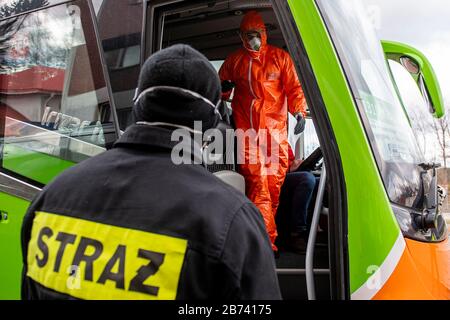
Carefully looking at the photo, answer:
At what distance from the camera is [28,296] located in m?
1.21

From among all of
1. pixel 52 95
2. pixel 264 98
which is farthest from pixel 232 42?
pixel 52 95

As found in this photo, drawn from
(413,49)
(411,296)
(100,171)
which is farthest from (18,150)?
(413,49)

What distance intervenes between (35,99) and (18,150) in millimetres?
278

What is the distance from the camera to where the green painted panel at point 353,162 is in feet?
5.65

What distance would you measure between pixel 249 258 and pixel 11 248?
1.62m

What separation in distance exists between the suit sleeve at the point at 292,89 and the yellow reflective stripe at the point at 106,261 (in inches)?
83.2

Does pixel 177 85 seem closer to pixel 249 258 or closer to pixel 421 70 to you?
pixel 249 258

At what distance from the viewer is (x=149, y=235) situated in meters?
0.98

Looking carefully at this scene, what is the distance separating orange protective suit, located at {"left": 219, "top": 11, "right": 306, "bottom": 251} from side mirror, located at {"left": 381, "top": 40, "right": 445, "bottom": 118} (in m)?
0.64

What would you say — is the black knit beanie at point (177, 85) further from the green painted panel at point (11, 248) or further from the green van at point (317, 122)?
the green painted panel at point (11, 248)

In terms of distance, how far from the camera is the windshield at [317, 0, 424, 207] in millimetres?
1871

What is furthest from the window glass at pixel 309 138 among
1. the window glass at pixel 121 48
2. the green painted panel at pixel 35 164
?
the green painted panel at pixel 35 164

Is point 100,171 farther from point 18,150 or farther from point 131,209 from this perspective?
point 18,150

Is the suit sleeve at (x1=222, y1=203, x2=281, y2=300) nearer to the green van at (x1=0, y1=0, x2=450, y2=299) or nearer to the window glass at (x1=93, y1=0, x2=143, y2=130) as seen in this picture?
the green van at (x1=0, y1=0, x2=450, y2=299)
